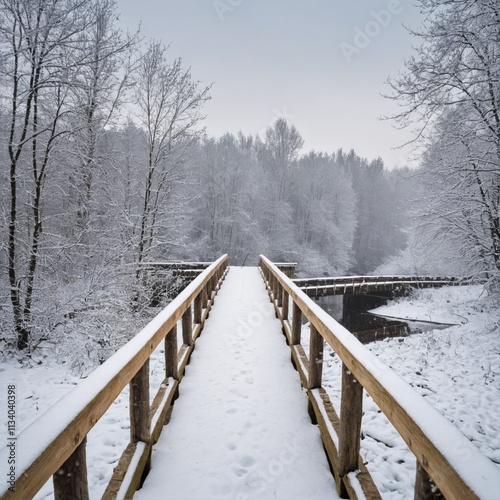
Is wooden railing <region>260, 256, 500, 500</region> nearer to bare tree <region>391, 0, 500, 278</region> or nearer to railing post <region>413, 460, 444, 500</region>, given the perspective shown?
railing post <region>413, 460, 444, 500</region>

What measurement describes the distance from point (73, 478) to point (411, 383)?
245 inches

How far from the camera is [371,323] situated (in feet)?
60.5

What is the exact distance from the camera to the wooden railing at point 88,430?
3.70ft

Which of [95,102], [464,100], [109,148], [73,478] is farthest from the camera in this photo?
[109,148]

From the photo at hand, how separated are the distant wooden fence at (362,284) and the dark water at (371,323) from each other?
1.31 metres

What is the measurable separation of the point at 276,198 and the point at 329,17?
168 meters

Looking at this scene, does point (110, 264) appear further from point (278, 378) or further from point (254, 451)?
point (254, 451)

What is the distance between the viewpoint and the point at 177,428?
307 cm

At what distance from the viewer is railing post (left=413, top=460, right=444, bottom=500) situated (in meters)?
1.30

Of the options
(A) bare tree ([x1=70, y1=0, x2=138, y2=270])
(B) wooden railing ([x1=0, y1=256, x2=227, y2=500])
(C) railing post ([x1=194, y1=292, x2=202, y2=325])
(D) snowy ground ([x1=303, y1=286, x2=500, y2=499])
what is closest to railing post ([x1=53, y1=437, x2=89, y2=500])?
(B) wooden railing ([x1=0, y1=256, x2=227, y2=500])

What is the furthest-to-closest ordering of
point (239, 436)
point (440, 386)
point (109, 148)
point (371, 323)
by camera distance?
point (371, 323) → point (109, 148) → point (440, 386) → point (239, 436)

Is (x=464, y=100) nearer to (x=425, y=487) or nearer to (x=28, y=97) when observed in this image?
(x=425, y=487)

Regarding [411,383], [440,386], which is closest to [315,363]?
[411,383]

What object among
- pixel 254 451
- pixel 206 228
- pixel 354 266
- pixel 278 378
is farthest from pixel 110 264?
pixel 354 266
